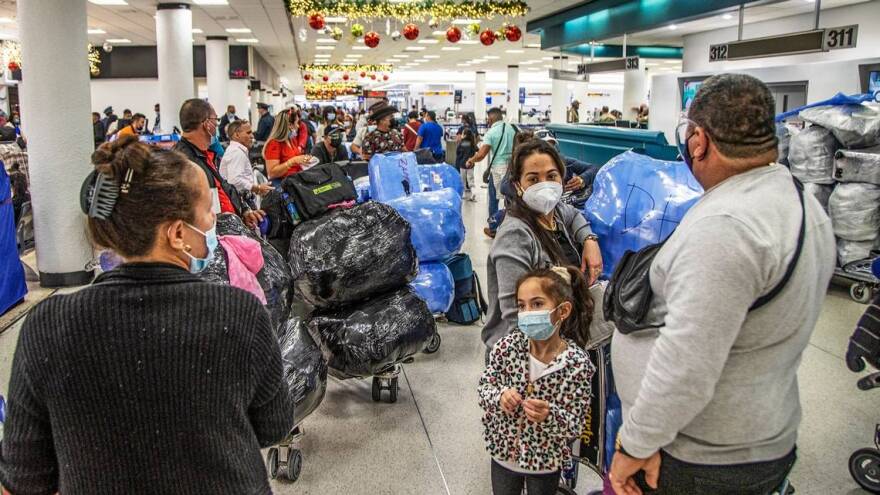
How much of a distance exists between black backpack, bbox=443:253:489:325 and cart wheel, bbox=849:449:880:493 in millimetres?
2616

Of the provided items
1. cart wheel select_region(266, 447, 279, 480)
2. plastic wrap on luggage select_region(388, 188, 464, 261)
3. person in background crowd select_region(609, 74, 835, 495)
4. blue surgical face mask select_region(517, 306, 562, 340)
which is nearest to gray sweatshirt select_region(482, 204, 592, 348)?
blue surgical face mask select_region(517, 306, 562, 340)

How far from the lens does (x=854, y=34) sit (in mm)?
7379

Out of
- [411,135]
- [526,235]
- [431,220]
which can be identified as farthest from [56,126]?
[526,235]

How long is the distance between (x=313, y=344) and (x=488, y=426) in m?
1.04

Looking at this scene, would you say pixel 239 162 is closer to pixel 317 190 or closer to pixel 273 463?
pixel 317 190

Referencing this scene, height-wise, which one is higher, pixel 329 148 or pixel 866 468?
pixel 329 148

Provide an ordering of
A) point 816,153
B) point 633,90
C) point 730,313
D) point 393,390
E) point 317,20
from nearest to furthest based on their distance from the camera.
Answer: point 730,313
point 393,390
point 816,153
point 317,20
point 633,90

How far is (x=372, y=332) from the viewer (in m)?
3.48

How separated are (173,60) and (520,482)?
1084 centimetres

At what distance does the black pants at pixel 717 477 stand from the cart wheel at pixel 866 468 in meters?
1.79

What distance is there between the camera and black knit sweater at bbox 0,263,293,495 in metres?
1.16

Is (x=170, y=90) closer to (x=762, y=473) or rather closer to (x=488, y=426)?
(x=488, y=426)

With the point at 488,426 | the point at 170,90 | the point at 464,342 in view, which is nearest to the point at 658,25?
the point at 170,90

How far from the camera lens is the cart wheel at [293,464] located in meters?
2.96
